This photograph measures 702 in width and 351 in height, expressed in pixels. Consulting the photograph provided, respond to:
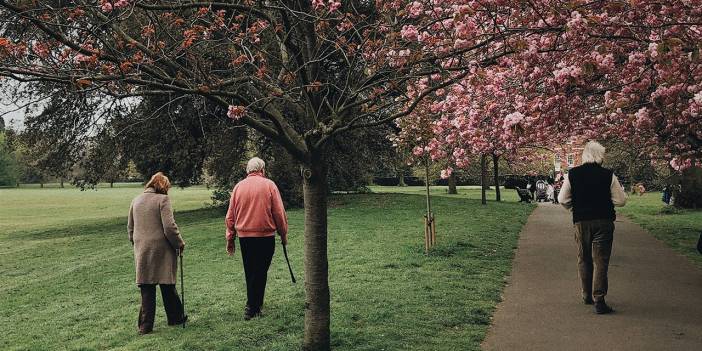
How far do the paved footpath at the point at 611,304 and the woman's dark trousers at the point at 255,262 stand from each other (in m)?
2.82

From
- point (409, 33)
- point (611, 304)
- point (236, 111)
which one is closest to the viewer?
point (236, 111)

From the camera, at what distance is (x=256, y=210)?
7508 mm

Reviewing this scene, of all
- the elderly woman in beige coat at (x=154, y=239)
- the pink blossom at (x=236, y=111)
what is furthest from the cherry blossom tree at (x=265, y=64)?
the elderly woman in beige coat at (x=154, y=239)

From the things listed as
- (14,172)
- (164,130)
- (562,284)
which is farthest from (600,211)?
(14,172)

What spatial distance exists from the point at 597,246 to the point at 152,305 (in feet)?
17.7

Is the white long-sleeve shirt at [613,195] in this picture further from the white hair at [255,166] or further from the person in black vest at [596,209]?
the white hair at [255,166]

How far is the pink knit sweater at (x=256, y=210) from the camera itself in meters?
7.51

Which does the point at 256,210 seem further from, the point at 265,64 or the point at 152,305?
the point at 265,64

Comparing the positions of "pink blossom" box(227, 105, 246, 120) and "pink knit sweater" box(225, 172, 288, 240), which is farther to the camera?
"pink knit sweater" box(225, 172, 288, 240)

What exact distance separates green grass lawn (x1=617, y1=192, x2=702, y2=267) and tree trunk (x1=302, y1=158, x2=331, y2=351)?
848 cm

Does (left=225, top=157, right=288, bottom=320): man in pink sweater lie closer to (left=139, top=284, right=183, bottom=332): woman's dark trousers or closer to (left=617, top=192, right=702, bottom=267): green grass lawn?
(left=139, top=284, right=183, bottom=332): woman's dark trousers

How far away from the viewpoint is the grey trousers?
7.33 metres

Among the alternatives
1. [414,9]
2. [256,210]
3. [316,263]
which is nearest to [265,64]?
[256,210]

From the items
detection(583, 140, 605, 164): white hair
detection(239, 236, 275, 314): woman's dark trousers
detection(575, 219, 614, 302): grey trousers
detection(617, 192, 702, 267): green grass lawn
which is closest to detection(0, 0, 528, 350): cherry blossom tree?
detection(239, 236, 275, 314): woman's dark trousers
